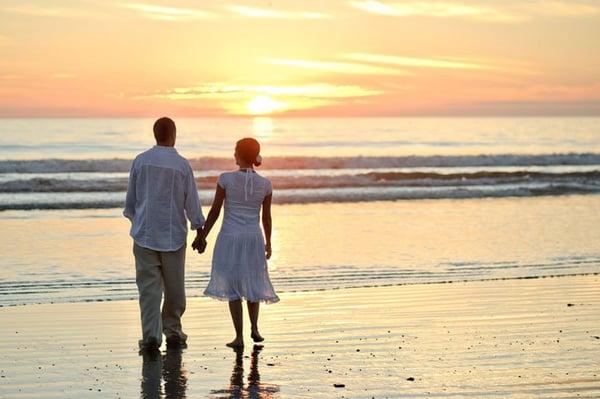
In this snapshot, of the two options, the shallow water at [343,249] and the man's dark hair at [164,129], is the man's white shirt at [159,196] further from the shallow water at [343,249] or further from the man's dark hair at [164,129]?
the shallow water at [343,249]

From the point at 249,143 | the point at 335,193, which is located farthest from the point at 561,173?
the point at 249,143

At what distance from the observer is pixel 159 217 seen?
25.0 feet

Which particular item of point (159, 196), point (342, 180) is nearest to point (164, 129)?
point (159, 196)

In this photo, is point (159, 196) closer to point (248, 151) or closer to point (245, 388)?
point (248, 151)

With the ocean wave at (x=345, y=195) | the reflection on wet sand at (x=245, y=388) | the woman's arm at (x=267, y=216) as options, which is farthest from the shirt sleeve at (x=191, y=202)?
the ocean wave at (x=345, y=195)

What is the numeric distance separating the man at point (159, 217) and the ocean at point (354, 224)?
262 cm

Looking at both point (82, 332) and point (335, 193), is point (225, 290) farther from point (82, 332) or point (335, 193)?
point (335, 193)

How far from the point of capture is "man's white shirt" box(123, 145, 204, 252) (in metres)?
7.60

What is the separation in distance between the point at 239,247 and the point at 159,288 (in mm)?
695

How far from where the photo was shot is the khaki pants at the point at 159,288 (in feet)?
24.7

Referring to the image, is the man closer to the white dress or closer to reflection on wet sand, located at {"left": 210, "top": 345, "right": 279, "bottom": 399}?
the white dress

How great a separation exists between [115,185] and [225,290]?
21306 millimetres

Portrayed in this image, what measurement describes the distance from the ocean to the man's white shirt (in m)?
2.72

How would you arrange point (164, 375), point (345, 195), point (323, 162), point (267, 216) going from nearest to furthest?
point (164, 375) < point (267, 216) < point (345, 195) < point (323, 162)
